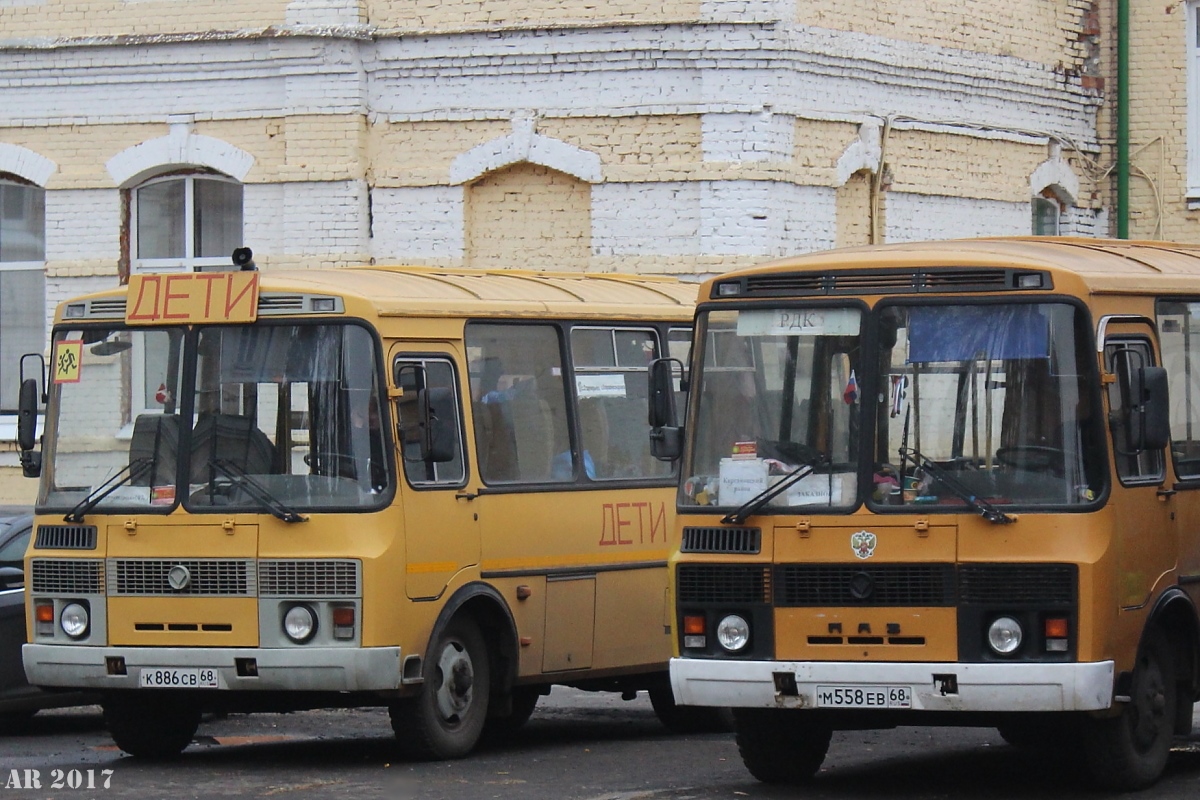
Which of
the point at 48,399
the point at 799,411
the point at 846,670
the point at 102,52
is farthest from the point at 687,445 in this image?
the point at 102,52

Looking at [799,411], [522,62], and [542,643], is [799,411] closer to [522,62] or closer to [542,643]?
[542,643]

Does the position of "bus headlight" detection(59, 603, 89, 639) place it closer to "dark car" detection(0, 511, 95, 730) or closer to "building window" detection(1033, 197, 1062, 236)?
"dark car" detection(0, 511, 95, 730)

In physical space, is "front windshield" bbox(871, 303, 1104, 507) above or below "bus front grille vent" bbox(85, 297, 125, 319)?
below

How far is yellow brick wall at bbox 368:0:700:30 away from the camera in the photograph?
18000mm

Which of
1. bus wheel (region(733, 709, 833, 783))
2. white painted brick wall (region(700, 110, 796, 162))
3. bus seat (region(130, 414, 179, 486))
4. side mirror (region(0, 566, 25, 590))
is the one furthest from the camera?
white painted brick wall (region(700, 110, 796, 162))

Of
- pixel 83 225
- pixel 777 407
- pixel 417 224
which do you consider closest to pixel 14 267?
pixel 83 225

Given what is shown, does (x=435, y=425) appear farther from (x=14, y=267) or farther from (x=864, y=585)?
(x=14, y=267)

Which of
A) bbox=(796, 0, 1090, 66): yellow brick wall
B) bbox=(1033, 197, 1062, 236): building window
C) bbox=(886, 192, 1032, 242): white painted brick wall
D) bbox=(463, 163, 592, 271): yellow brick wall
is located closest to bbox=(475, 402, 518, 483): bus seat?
bbox=(463, 163, 592, 271): yellow brick wall

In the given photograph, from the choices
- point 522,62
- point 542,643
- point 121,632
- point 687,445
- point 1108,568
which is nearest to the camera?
point 1108,568

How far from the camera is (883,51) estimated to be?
62.3 feet

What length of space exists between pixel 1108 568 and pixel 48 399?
18.6 feet

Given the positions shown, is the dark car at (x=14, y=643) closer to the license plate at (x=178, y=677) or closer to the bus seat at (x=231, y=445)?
the license plate at (x=178, y=677)

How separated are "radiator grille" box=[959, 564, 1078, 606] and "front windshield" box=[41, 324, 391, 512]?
10.4 feet

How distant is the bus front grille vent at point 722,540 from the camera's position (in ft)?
30.9
